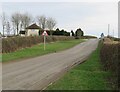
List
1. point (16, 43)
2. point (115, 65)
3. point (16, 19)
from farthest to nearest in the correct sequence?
point (16, 19), point (16, 43), point (115, 65)

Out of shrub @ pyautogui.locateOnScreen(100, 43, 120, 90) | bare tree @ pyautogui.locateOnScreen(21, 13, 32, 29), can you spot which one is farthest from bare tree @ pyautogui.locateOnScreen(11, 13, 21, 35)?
shrub @ pyautogui.locateOnScreen(100, 43, 120, 90)

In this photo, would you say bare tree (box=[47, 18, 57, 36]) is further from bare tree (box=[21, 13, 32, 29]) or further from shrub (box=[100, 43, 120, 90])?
shrub (box=[100, 43, 120, 90])

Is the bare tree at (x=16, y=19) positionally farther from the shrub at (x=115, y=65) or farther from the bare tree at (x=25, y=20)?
the shrub at (x=115, y=65)

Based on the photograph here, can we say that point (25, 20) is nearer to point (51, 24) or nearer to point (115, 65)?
point (51, 24)

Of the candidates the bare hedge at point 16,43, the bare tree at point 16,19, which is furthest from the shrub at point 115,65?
the bare tree at point 16,19

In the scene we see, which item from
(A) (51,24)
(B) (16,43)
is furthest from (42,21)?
(B) (16,43)

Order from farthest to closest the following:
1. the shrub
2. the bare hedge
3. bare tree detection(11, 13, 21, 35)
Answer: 1. bare tree detection(11, 13, 21, 35)
2. the bare hedge
3. the shrub

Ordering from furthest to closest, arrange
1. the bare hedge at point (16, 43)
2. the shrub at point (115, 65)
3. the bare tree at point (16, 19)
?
the bare tree at point (16, 19)
the bare hedge at point (16, 43)
the shrub at point (115, 65)

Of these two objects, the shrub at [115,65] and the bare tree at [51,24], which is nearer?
the shrub at [115,65]

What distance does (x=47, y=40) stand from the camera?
2685 inches

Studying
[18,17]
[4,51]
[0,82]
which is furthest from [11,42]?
[18,17]

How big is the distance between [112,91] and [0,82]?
5665 mm

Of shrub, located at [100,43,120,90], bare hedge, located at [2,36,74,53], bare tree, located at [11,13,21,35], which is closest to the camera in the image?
shrub, located at [100,43,120,90]

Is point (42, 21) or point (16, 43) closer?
point (16, 43)
